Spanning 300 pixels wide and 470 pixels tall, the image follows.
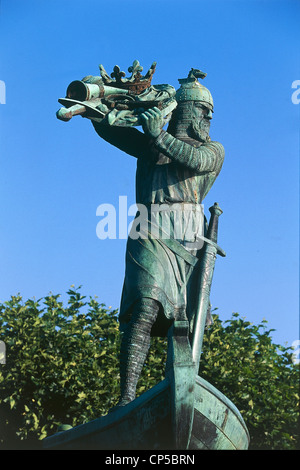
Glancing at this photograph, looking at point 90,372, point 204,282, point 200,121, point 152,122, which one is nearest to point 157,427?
point 204,282

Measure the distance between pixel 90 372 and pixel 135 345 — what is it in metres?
7.45

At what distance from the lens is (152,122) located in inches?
373

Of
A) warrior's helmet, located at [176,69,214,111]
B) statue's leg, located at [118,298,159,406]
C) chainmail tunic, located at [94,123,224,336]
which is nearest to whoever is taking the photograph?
statue's leg, located at [118,298,159,406]

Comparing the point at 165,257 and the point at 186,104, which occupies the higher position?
the point at 186,104

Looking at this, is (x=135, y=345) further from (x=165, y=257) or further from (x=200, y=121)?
(x=200, y=121)

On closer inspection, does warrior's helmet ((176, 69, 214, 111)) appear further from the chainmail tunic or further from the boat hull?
the boat hull

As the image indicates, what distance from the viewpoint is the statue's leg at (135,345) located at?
872cm

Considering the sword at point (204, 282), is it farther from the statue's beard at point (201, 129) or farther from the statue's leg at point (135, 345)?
the statue's beard at point (201, 129)

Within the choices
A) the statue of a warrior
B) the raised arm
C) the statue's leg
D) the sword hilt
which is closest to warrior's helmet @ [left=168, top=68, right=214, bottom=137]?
the statue of a warrior

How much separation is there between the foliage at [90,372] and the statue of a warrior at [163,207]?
6837mm

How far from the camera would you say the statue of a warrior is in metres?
8.95

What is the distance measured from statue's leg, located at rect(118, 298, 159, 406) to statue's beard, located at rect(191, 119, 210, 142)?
227cm
